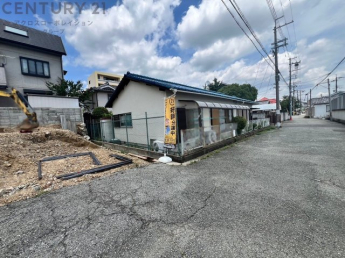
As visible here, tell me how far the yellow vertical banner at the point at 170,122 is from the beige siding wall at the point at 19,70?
1381 cm

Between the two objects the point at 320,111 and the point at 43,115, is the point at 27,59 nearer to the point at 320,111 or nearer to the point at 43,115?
the point at 43,115

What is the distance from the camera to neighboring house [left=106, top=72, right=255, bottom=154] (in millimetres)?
6809

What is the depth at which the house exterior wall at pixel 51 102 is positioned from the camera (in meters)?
9.59

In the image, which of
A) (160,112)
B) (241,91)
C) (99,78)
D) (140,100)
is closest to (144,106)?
(140,100)

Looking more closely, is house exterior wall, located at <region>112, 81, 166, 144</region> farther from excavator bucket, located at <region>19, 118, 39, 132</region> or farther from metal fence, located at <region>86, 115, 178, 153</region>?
excavator bucket, located at <region>19, 118, 39, 132</region>

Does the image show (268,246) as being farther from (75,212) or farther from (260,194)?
(75,212)

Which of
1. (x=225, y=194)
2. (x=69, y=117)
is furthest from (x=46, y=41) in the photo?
(x=225, y=194)

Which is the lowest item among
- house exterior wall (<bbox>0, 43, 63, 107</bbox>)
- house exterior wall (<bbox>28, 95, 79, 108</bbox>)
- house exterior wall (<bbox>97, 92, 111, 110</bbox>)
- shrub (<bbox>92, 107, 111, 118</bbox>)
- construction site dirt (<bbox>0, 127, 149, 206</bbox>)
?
construction site dirt (<bbox>0, 127, 149, 206</bbox>)

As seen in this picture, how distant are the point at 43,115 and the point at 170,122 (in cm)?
841

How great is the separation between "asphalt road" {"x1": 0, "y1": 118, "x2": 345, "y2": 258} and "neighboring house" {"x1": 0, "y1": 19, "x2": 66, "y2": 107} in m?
12.0

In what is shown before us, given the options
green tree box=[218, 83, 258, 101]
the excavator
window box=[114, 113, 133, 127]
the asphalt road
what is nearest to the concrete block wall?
the excavator

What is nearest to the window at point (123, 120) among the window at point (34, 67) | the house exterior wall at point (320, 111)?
the window at point (34, 67)

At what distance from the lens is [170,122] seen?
5.90 meters

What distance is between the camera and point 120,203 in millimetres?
2977
